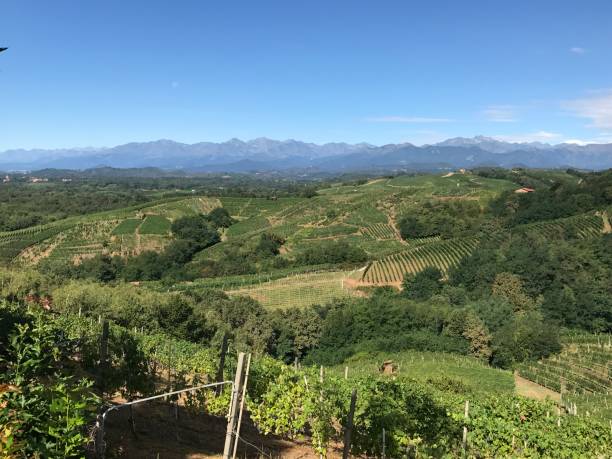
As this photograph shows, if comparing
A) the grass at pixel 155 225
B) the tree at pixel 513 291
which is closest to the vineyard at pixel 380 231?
the tree at pixel 513 291

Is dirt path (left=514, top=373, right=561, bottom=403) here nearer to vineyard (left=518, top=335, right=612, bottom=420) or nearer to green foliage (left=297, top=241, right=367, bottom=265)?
vineyard (left=518, top=335, right=612, bottom=420)

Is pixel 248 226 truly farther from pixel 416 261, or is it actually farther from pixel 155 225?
pixel 416 261

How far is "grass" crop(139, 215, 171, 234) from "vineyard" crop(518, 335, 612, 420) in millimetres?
74784

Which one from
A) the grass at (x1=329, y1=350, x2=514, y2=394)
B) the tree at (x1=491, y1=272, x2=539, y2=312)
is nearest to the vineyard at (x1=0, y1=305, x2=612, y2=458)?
the grass at (x1=329, y1=350, x2=514, y2=394)

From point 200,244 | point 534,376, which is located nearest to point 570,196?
point 534,376

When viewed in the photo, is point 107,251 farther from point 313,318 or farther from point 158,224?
point 313,318

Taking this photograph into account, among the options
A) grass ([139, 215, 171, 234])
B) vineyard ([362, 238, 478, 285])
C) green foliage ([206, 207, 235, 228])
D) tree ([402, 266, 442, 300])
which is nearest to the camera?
tree ([402, 266, 442, 300])

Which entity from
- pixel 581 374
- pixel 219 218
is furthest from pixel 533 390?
pixel 219 218

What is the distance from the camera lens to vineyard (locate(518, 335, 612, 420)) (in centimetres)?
2489

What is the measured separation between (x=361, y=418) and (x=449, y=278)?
165 ft


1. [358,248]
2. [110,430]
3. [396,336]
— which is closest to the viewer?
[110,430]

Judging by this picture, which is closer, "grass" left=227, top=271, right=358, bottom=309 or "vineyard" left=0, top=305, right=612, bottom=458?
"vineyard" left=0, top=305, right=612, bottom=458

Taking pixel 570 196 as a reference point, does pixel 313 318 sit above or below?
below

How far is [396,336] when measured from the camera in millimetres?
36969
